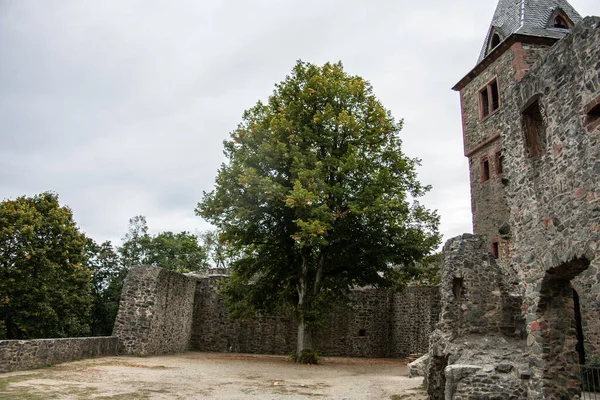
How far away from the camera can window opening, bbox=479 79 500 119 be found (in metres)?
20.7

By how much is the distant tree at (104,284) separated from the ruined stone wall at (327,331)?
4.99 meters

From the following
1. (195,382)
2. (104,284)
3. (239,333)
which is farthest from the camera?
(104,284)

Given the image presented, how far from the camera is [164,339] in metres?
19.1

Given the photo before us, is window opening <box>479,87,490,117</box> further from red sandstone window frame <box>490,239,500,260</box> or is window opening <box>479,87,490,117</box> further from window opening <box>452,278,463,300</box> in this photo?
window opening <box>452,278,463,300</box>

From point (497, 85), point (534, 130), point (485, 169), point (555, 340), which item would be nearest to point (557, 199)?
point (534, 130)

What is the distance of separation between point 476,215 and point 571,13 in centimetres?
1015

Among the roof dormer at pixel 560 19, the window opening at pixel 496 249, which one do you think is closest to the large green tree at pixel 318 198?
the window opening at pixel 496 249

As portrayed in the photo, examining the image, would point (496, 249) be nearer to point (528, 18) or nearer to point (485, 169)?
point (485, 169)

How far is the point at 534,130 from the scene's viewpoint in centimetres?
823

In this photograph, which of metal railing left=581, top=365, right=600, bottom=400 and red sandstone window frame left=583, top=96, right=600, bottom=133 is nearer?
red sandstone window frame left=583, top=96, right=600, bottom=133

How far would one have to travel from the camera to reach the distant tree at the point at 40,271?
773 inches

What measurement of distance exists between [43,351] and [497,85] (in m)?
19.1

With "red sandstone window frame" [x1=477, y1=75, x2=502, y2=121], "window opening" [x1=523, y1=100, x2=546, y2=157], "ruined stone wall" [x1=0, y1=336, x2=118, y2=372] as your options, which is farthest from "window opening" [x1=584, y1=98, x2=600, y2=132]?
"red sandstone window frame" [x1=477, y1=75, x2=502, y2=121]

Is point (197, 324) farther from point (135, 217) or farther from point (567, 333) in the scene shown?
point (567, 333)
